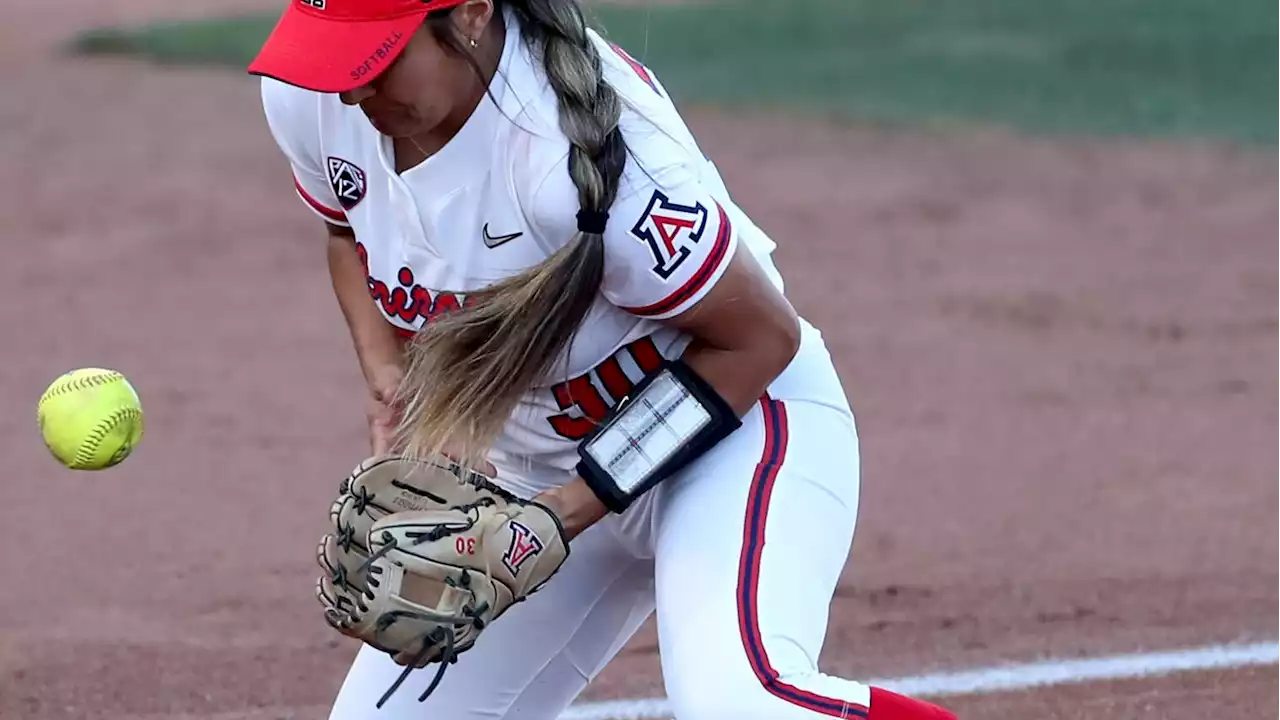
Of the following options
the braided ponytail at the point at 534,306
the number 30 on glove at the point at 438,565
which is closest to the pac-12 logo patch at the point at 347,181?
the braided ponytail at the point at 534,306

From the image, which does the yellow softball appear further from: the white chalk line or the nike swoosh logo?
the white chalk line

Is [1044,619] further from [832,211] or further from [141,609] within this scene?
[832,211]

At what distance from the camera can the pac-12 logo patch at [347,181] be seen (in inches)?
110

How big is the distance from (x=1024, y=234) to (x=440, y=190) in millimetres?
6370

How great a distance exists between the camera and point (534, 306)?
254cm

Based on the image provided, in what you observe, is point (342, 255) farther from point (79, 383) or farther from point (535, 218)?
point (535, 218)

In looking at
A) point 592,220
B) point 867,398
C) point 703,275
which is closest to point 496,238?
point 592,220

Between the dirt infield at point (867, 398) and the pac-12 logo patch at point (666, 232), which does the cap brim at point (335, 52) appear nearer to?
the pac-12 logo patch at point (666, 232)

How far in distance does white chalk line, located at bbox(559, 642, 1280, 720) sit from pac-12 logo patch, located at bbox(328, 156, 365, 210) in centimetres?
156

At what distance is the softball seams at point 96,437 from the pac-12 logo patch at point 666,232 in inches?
48.7

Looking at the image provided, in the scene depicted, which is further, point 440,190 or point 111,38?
point 111,38

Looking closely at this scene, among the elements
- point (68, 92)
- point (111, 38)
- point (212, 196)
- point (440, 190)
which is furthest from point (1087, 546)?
point (111, 38)

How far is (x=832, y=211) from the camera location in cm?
915

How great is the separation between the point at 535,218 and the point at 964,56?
33.5 feet
